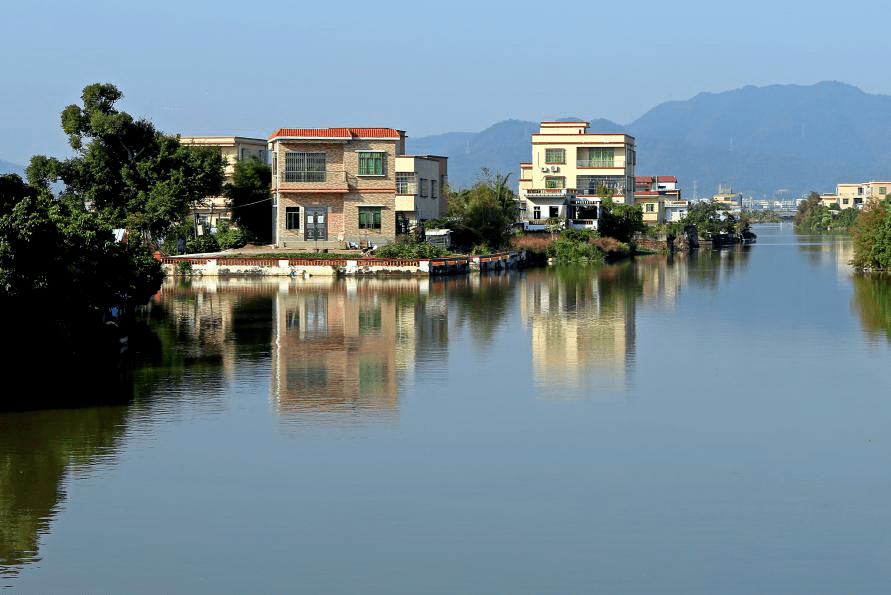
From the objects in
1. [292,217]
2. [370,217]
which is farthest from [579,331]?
[292,217]

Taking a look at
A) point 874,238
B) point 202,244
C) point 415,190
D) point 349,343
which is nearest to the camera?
point 349,343

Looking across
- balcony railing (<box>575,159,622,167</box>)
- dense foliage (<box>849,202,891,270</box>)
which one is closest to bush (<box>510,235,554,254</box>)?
dense foliage (<box>849,202,891,270</box>)

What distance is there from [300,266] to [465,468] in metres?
32.4

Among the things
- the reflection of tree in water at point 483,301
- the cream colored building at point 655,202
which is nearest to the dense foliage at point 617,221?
the cream colored building at point 655,202

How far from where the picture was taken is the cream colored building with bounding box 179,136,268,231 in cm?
6212

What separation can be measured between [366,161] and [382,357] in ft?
90.5

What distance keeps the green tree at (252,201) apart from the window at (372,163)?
6.62 m

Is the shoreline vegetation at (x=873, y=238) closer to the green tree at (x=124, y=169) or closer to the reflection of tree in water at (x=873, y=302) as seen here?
the reflection of tree in water at (x=873, y=302)

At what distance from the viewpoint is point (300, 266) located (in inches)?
1827

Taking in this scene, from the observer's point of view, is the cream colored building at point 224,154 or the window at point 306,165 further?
the cream colored building at point 224,154

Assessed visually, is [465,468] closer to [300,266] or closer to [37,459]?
[37,459]

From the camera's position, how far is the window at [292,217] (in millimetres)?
51000

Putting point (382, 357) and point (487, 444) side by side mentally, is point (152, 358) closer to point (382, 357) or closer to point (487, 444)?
point (382, 357)

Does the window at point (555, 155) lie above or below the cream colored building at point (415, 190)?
above
